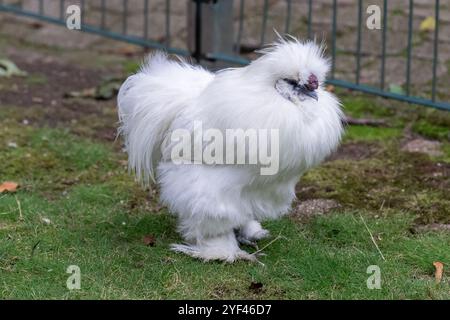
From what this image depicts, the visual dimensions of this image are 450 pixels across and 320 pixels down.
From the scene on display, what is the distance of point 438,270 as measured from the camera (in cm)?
367

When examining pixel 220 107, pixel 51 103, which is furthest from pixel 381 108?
pixel 220 107

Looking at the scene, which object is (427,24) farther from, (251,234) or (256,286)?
(256,286)

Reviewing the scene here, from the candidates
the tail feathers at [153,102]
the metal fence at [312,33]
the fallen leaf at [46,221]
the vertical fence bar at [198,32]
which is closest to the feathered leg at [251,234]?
the tail feathers at [153,102]

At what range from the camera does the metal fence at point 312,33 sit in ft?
19.8

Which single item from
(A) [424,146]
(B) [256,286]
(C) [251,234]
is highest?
(A) [424,146]

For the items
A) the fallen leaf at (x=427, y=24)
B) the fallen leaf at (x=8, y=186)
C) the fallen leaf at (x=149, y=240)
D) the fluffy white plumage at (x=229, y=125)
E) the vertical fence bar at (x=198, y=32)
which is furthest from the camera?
the fallen leaf at (x=427, y=24)

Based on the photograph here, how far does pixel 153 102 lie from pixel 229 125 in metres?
0.45

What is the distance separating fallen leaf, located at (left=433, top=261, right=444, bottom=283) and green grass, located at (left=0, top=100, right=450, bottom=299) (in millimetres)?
31

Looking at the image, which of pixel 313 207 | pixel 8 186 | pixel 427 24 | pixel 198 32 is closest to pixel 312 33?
pixel 427 24

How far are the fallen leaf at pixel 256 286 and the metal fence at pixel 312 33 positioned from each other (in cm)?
234

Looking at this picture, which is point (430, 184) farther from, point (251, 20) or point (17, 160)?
point (251, 20)

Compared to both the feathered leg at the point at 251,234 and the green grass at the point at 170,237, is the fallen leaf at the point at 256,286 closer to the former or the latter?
the green grass at the point at 170,237

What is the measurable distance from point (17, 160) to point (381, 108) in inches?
96.4

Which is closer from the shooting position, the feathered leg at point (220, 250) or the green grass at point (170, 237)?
the green grass at point (170, 237)
